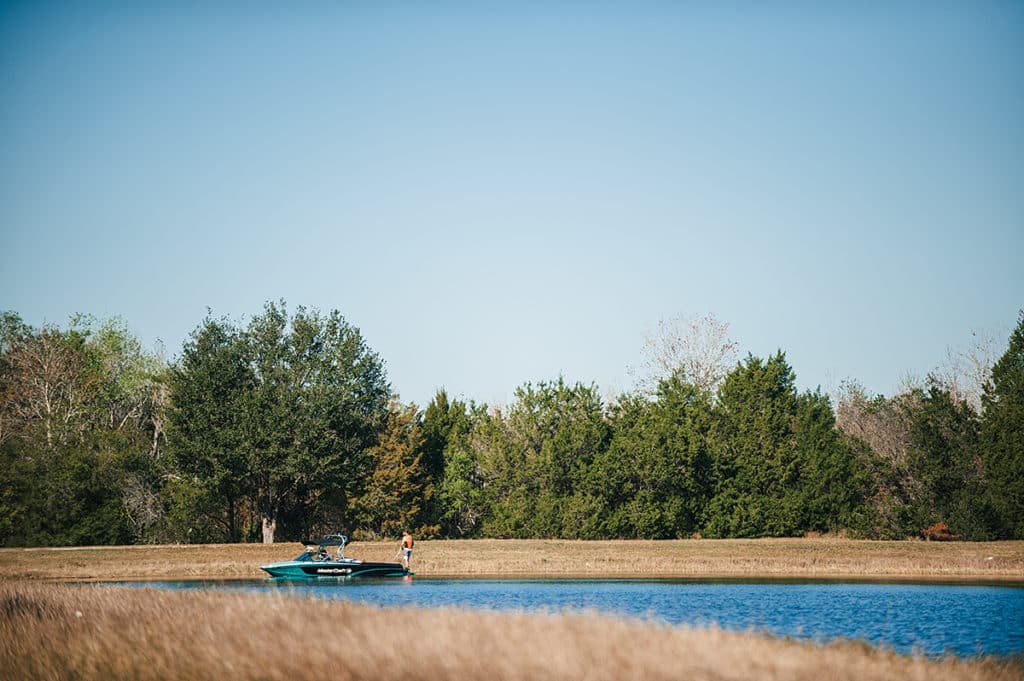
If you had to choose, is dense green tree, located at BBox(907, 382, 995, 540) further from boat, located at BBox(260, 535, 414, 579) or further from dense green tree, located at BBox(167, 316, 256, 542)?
dense green tree, located at BBox(167, 316, 256, 542)

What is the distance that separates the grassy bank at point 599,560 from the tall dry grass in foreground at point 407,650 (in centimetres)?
2820

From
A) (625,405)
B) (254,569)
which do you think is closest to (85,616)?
(254,569)

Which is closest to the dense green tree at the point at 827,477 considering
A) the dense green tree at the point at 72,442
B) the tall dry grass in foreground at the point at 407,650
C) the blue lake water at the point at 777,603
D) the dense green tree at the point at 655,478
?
the dense green tree at the point at 655,478

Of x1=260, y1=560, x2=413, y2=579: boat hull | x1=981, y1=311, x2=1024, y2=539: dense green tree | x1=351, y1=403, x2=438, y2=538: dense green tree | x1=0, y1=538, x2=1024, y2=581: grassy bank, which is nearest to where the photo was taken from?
x1=260, y1=560, x2=413, y2=579: boat hull

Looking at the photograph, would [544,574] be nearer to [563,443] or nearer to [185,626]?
[563,443]

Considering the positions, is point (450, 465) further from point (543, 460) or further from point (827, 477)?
point (827, 477)

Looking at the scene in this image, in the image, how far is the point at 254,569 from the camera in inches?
1916

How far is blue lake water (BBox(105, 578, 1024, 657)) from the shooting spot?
24.2m

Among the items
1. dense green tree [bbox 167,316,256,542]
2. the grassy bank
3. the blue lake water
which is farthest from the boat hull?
dense green tree [bbox 167,316,256,542]

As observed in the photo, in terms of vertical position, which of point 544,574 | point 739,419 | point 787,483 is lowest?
point 544,574

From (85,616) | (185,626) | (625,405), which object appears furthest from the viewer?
(625,405)

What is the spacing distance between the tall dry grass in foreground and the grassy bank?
28203 millimetres

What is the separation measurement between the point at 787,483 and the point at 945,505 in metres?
10.3

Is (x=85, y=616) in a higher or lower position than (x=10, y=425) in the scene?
lower
